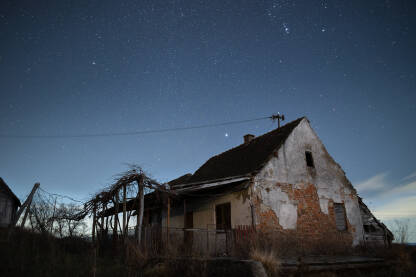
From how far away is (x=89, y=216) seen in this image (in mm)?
12211

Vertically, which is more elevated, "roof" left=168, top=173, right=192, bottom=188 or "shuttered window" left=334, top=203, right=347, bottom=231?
"roof" left=168, top=173, right=192, bottom=188

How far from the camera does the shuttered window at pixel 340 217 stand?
14.7 m

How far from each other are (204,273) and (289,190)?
7437mm

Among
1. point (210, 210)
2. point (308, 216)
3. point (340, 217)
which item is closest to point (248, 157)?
point (210, 210)

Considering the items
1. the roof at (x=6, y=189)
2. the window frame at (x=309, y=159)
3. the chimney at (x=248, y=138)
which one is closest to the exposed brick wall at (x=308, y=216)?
the window frame at (x=309, y=159)

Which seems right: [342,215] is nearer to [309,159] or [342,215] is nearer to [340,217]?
[340,217]

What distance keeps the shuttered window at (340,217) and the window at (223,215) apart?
587 centimetres

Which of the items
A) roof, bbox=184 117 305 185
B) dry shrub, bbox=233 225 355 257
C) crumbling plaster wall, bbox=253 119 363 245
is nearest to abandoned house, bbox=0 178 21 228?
roof, bbox=184 117 305 185

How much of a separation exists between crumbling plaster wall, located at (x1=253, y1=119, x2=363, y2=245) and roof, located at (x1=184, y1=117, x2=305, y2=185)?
0.36 metres

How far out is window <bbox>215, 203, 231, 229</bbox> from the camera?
13008 mm

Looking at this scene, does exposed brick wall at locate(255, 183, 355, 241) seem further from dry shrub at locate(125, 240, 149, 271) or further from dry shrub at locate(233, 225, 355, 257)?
dry shrub at locate(125, 240, 149, 271)

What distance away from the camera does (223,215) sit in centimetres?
1331

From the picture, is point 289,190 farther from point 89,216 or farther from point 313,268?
point 89,216

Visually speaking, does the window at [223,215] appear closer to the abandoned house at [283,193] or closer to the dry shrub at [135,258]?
the abandoned house at [283,193]
